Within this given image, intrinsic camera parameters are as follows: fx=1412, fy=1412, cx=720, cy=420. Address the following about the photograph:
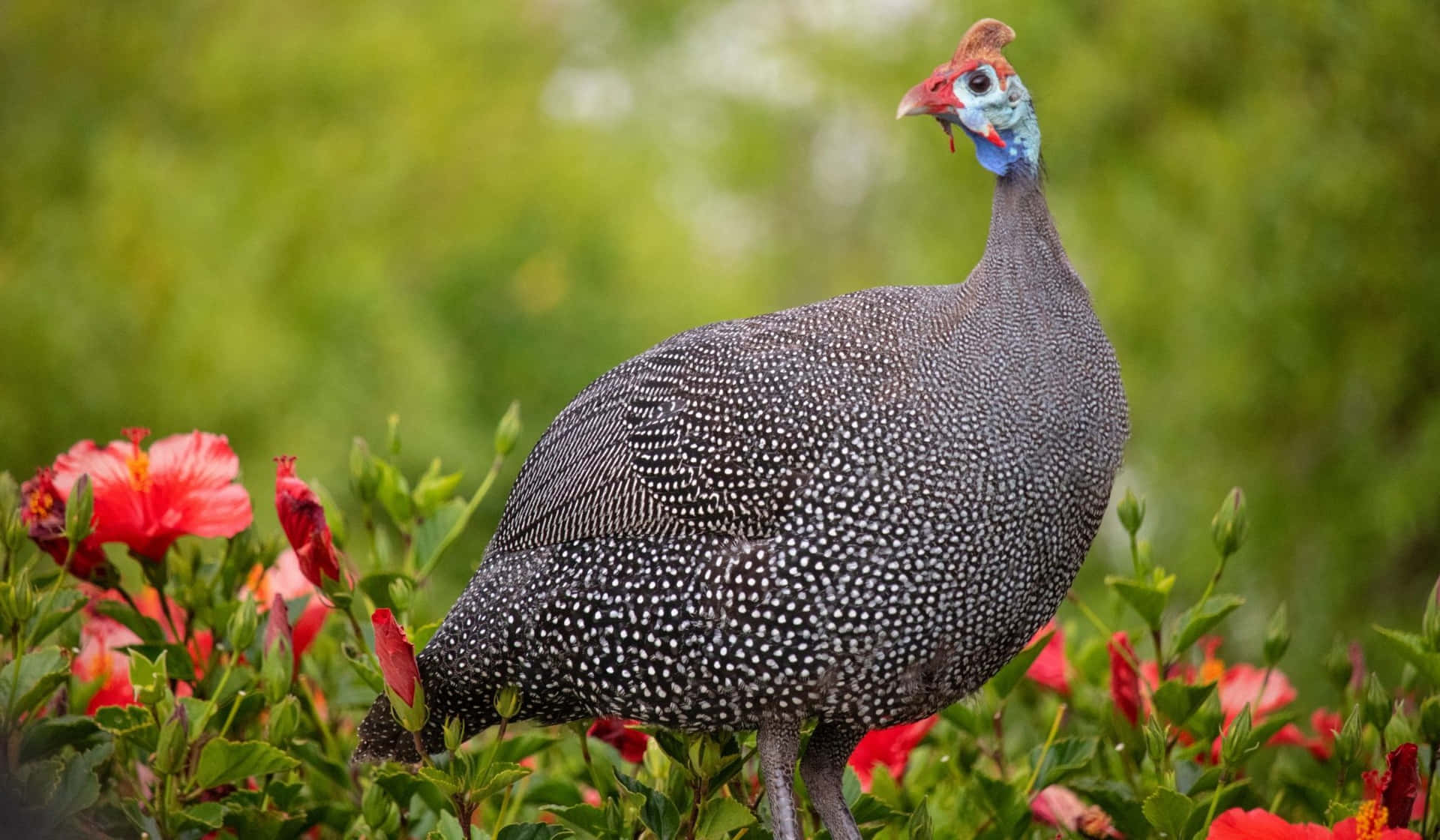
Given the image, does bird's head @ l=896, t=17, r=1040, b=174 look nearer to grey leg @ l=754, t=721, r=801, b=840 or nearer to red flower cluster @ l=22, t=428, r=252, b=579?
grey leg @ l=754, t=721, r=801, b=840

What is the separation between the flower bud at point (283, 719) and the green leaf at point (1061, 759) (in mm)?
1085

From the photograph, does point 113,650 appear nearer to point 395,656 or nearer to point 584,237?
point 395,656

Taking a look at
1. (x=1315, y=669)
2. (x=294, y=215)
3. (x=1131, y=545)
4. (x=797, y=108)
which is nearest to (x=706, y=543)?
(x=1131, y=545)

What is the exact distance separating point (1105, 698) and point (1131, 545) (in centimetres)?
36

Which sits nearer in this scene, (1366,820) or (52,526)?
(1366,820)

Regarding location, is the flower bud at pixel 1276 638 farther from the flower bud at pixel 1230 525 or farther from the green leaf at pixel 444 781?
the green leaf at pixel 444 781

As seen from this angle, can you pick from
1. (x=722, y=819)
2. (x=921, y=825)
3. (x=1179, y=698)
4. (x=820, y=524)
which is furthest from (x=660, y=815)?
(x=1179, y=698)

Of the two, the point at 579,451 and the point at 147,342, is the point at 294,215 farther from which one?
the point at 579,451

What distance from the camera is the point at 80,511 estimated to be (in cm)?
193

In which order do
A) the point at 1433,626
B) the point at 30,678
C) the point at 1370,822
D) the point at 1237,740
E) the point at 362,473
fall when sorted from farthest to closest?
the point at 362,473, the point at 1433,626, the point at 1237,740, the point at 30,678, the point at 1370,822

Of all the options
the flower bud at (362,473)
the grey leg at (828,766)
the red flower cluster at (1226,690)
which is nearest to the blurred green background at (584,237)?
the red flower cluster at (1226,690)

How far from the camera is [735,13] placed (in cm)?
1591

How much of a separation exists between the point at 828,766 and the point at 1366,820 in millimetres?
792

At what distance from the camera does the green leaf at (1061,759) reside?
6.94 ft
